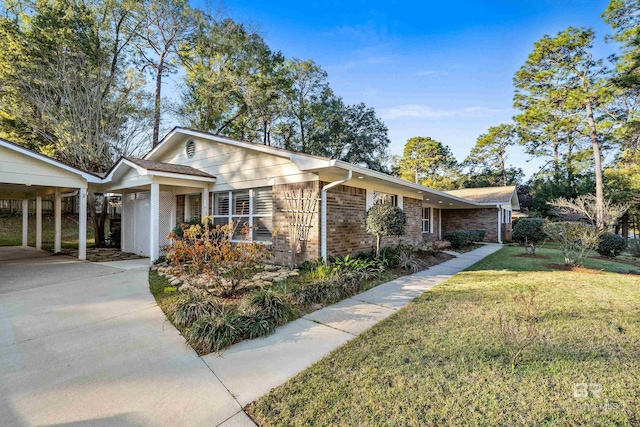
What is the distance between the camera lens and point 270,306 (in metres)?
4.25

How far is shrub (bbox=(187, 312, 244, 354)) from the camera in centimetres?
339

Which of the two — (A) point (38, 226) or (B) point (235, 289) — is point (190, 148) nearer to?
(B) point (235, 289)

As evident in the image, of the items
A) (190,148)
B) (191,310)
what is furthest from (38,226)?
(191,310)

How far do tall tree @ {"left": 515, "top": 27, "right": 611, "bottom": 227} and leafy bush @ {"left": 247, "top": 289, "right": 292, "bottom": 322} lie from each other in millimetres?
20453

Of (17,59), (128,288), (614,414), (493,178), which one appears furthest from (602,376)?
(493,178)

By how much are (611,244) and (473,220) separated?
28.4 feet

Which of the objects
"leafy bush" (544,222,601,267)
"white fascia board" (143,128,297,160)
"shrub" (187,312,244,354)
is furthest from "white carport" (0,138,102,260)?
"leafy bush" (544,222,601,267)

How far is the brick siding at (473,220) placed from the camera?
18.6 meters

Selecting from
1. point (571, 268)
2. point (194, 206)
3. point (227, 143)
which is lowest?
point (571, 268)

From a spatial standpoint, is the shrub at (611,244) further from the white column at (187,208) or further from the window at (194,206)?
the white column at (187,208)

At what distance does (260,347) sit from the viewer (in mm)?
3471

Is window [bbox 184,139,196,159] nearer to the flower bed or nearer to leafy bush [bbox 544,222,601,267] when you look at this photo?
the flower bed

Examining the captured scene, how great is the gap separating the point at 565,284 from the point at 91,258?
529 inches

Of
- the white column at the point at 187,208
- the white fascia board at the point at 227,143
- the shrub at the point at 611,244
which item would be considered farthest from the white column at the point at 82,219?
the shrub at the point at 611,244
